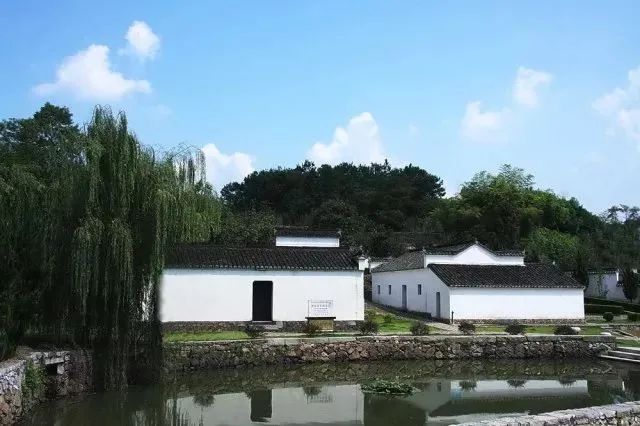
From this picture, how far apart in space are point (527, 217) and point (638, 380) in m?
32.2

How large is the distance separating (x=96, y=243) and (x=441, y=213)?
135 feet

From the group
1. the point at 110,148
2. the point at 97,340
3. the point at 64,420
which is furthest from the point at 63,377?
the point at 110,148

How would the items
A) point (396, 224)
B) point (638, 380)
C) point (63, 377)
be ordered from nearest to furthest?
point (63, 377) → point (638, 380) → point (396, 224)

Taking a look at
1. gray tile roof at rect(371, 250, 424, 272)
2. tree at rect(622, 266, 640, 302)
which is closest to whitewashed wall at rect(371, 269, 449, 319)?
gray tile roof at rect(371, 250, 424, 272)

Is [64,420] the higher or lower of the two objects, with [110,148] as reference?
lower

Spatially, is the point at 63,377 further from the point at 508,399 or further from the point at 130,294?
the point at 508,399

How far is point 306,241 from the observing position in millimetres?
35281

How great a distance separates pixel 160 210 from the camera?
13.2 metres

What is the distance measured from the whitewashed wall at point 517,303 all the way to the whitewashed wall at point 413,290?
2.32 feet

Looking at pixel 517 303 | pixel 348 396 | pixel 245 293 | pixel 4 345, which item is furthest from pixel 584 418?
pixel 517 303

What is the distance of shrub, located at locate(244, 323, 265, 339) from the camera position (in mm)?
19544

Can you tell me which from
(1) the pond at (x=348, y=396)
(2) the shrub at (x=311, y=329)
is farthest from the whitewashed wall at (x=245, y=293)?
(1) the pond at (x=348, y=396)

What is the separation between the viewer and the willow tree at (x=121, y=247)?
12625mm

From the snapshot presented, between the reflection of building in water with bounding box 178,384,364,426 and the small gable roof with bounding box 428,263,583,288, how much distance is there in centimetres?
1183
